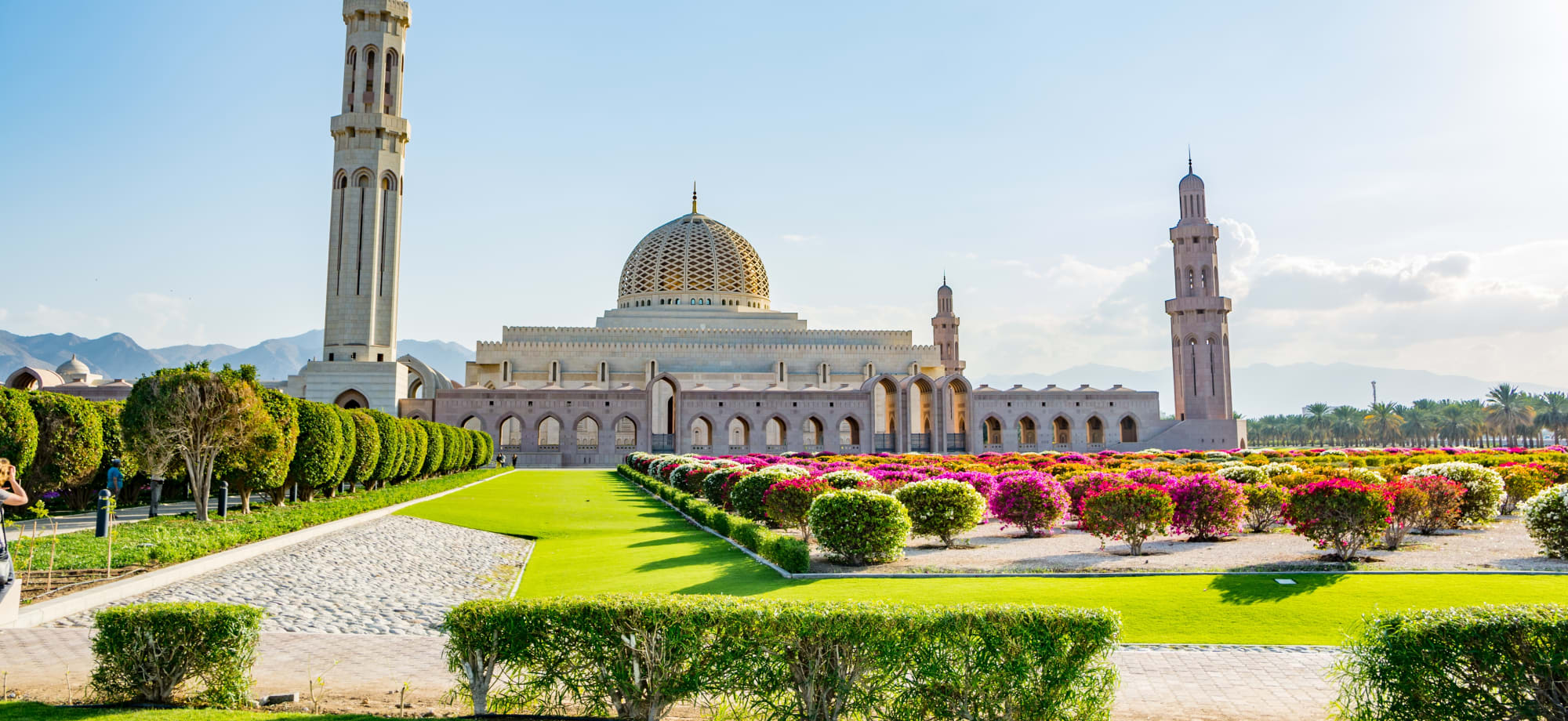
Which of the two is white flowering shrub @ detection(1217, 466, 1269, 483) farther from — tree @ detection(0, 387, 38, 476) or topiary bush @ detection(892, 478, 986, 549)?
tree @ detection(0, 387, 38, 476)

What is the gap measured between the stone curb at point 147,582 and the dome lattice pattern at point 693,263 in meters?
42.1

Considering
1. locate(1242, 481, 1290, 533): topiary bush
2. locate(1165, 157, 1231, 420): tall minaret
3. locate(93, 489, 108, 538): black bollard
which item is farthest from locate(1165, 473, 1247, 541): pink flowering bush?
locate(1165, 157, 1231, 420): tall minaret

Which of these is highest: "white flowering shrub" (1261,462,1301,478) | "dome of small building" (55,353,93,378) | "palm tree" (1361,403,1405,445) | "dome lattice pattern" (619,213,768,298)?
"dome lattice pattern" (619,213,768,298)

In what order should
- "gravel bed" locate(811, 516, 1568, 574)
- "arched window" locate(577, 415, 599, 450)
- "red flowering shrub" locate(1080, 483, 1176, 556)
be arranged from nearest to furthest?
"gravel bed" locate(811, 516, 1568, 574) < "red flowering shrub" locate(1080, 483, 1176, 556) < "arched window" locate(577, 415, 599, 450)

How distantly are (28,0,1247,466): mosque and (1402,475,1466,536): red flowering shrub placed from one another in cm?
2772

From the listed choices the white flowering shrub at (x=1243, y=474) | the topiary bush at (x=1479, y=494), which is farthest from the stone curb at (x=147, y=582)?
the topiary bush at (x=1479, y=494)

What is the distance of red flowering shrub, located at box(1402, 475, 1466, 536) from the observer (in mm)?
11148

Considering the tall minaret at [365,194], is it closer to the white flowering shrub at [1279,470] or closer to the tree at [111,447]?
the tree at [111,447]

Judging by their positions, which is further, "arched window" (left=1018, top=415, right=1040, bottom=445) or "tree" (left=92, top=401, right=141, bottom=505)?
"arched window" (left=1018, top=415, right=1040, bottom=445)

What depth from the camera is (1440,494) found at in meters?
11.2

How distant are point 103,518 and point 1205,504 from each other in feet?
41.3

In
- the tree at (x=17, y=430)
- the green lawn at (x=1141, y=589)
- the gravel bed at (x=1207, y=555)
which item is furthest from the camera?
the tree at (x=17, y=430)

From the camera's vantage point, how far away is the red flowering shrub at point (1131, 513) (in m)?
10.1

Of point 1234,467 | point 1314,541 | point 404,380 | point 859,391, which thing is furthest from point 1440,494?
point 404,380
